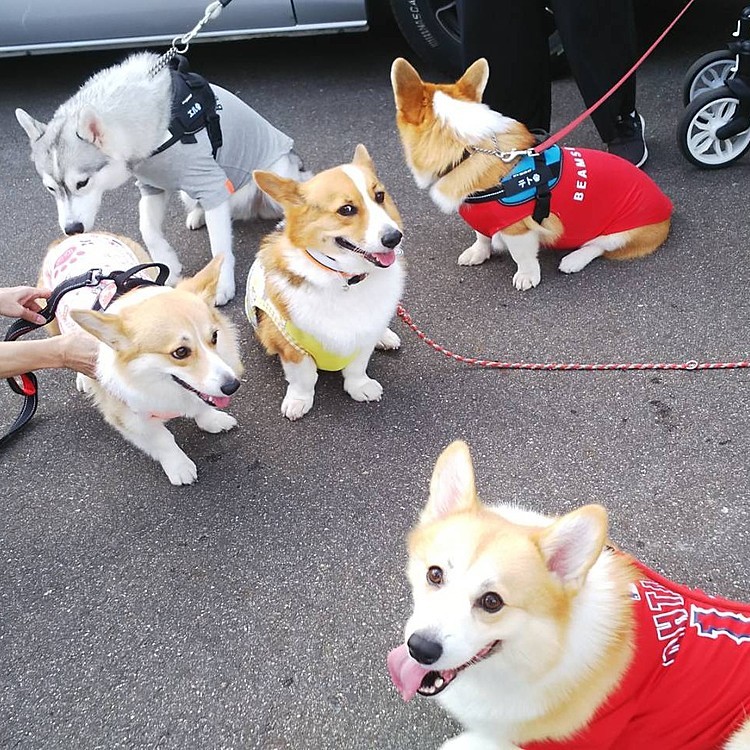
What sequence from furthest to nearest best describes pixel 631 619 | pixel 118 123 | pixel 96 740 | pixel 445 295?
1. pixel 445 295
2. pixel 118 123
3. pixel 96 740
4. pixel 631 619

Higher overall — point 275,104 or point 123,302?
point 123,302

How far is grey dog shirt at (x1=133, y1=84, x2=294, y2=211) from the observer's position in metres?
2.85

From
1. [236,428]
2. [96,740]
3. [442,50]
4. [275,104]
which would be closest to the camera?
[96,740]

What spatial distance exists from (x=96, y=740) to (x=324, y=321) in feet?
4.45

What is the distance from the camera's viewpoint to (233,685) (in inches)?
69.6

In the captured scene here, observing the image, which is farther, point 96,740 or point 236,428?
point 236,428

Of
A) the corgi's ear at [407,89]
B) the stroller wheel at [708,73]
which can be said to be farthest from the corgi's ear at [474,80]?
the stroller wheel at [708,73]

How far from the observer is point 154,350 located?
188cm

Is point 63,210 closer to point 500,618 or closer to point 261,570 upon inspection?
point 261,570

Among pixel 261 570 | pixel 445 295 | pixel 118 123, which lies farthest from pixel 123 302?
pixel 445 295

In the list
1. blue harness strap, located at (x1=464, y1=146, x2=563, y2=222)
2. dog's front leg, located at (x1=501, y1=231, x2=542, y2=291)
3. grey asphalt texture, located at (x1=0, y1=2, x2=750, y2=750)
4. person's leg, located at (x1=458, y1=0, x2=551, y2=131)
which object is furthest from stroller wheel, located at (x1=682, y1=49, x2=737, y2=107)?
dog's front leg, located at (x1=501, y1=231, x2=542, y2=291)

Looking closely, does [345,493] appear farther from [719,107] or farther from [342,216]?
[719,107]

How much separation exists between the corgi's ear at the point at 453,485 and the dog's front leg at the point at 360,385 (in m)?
1.12

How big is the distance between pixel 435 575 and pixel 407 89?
199 cm
